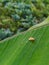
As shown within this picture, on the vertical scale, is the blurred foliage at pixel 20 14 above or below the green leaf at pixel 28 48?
below

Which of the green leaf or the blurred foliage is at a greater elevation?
the green leaf

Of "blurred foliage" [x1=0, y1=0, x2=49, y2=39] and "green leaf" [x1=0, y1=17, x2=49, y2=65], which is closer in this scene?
"green leaf" [x1=0, y1=17, x2=49, y2=65]

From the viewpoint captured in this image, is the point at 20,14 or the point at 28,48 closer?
the point at 28,48

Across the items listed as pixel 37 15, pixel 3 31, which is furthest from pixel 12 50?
pixel 37 15

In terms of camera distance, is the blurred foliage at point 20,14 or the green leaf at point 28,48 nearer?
the green leaf at point 28,48

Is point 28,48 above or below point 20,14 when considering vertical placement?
above
